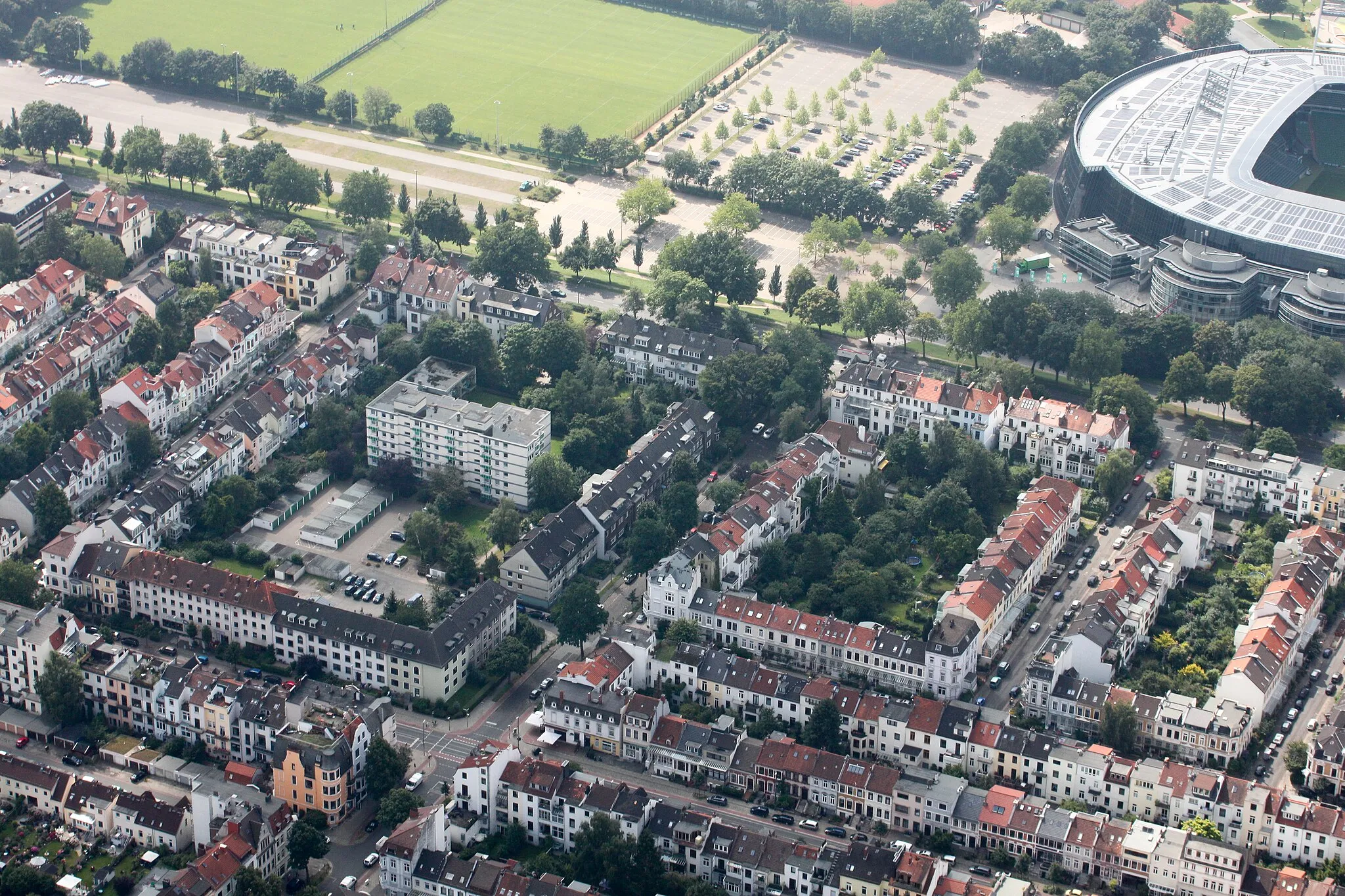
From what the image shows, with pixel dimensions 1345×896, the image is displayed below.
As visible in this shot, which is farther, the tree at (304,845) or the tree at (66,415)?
the tree at (66,415)

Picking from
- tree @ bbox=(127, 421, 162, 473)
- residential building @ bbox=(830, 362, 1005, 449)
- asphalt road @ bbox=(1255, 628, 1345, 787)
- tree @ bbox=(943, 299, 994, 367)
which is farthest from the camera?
tree @ bbox=(943, 299, 994, 367)

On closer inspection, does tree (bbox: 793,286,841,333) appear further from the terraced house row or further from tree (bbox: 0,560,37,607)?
tree (bbox: 0,560,37,607)

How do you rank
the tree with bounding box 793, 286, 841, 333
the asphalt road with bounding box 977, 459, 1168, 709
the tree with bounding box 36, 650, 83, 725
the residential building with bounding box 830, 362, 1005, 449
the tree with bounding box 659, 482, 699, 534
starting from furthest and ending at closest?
1. the tree with bounding box 793, 286, 841, 333
2. the residential building with bounding box 830, 362, 1005, 449
3. the tree with bounding box 659, 482, 699, 534
4. the asphalt road with bounding box 977, 459, 1168, 709
5. the tree with bounding box 36, 650, 83, 725

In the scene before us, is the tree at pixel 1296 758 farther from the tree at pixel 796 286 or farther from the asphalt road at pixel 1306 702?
the tree at pixel 796 286

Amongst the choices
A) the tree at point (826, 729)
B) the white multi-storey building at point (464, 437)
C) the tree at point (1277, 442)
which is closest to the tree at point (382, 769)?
the tree at point (826, 729)

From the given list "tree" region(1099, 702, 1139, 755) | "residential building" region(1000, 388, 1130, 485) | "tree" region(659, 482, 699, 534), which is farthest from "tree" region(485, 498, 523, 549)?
"tree" region(1099, 702, 1139, 755)
